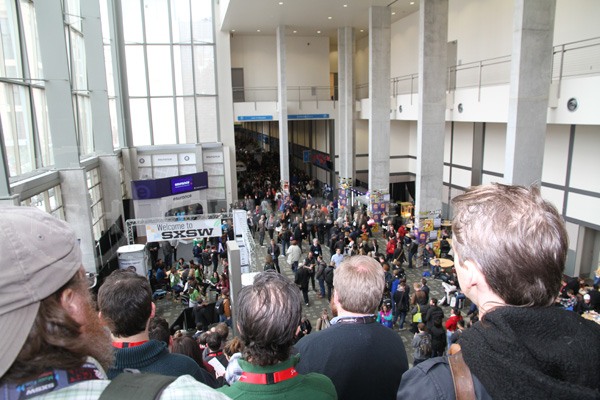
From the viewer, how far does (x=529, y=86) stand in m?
10.5

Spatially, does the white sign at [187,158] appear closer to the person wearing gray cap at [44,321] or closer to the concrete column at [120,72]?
the concrete column at [120,72]

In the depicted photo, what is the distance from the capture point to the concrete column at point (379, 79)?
18688mm

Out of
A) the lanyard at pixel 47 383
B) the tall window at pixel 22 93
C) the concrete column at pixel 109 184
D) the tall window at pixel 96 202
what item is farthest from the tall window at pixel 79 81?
the lanyard at pixel 47 383

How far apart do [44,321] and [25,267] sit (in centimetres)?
13

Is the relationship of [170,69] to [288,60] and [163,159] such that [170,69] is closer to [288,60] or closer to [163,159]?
[163,159]

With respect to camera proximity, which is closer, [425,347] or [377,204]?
[425,347]

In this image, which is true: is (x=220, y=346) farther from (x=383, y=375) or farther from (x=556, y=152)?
(x=556, y=152)

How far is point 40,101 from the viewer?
11.7m

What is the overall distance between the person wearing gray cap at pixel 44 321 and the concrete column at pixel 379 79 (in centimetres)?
1875

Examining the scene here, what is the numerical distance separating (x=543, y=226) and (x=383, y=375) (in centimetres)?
149

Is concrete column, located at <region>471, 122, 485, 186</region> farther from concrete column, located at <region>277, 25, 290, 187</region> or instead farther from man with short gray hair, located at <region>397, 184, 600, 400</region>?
man with short gray hair, located at <region>397, 184, 600, 400</region>

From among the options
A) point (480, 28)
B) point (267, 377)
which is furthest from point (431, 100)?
point (267, 377)

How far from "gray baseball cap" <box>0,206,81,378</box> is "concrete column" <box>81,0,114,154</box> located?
1629cm

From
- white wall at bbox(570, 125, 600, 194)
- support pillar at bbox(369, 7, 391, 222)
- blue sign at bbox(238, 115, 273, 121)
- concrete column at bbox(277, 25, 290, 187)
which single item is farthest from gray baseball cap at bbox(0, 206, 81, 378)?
blue sign at bbox(238, 115, 273, 121)
